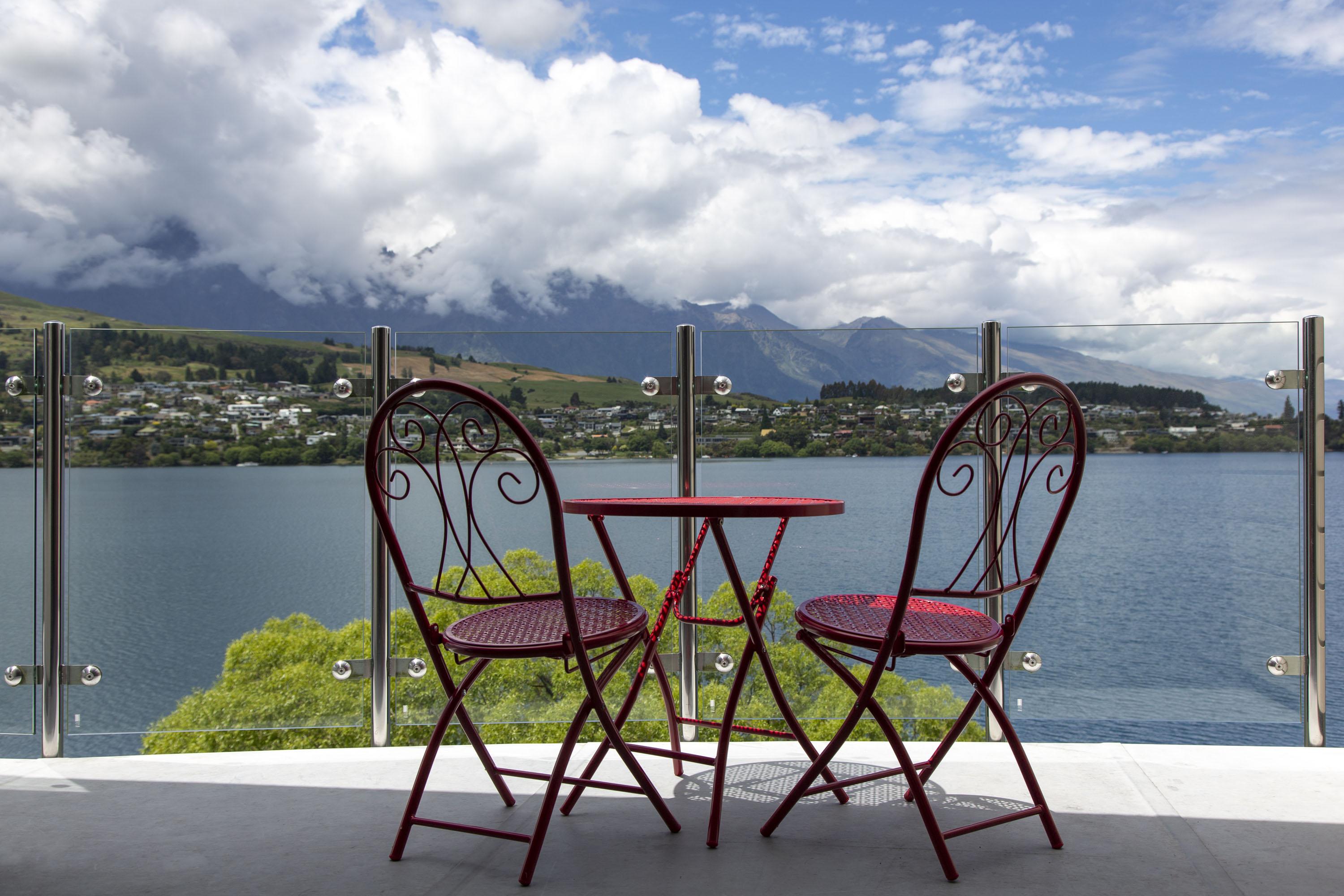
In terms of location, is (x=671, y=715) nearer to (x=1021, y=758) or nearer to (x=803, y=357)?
(x=1021, y=758)

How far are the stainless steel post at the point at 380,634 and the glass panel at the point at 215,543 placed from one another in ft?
0.13

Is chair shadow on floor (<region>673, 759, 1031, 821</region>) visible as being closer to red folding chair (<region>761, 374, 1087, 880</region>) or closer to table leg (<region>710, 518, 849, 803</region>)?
red folding chair (<region>761, 374, 1087, 880</region>)

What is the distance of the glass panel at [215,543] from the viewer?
8.63 feet

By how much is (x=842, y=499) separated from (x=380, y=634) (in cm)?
153

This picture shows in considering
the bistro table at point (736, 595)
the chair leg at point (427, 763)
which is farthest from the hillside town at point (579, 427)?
the chair leg at point (427, 763)

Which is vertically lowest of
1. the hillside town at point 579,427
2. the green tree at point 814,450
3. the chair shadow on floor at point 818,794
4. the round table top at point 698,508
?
the chair shadow on floor at point 818,794

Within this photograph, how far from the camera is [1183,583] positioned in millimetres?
2664

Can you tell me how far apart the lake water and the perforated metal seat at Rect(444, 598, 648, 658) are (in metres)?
0.65

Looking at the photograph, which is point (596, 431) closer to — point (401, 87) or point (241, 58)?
point (401, 87)

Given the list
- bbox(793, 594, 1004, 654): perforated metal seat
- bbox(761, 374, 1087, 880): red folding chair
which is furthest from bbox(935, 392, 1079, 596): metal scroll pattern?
bbox(793, 594, 1004, 654): perforated metal seat

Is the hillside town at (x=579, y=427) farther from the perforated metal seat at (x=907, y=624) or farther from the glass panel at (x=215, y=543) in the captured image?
the perforated metal seat at (x=907, y=624)

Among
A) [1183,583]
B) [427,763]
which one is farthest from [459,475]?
[1183,583]

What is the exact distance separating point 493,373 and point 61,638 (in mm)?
1577

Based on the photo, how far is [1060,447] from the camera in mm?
2611
